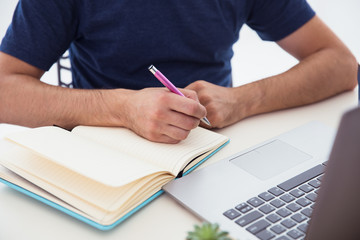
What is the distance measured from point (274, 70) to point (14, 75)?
7.14ft

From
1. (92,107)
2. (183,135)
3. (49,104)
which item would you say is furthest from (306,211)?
(49,104)

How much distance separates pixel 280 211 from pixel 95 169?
0.29 m

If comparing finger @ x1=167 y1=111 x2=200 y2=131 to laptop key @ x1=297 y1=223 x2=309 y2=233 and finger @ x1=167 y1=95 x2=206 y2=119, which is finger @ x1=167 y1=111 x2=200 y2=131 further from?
laptop key @ x1=297 y1=223 x2=309 y2=233

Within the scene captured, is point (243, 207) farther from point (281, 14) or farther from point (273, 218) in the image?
point (281, 14)

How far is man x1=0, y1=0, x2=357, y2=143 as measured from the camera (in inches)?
32.1

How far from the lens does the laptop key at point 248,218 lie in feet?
1.78

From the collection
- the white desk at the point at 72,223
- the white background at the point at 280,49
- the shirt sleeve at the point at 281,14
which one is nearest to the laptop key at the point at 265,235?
the white desk at the point at 72,223

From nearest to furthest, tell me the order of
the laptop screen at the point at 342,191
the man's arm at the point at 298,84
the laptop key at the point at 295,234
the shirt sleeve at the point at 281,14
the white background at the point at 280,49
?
the laptop screen at the point at 342,191
the laptop key at the point at 295,234
the man's arm at the point at 298,84
the shirt sleeve at the point at 281,14
the white background at the point at 280,49

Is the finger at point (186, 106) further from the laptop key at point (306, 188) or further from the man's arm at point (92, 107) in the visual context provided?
the laptop key at point (306, 188)

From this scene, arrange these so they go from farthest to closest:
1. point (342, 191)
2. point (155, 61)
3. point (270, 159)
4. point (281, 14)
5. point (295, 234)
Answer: point (281, 14)
point (155, 61)
point (270, 159)
point (295, 234)
point (342, 191)

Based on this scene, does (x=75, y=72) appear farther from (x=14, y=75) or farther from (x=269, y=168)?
(x=269, y=168)

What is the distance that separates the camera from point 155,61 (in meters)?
1.07

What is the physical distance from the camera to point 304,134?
816mm

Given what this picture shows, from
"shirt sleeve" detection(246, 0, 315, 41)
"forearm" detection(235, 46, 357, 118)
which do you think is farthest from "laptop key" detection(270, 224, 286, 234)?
"shirt sleeve" detection(246, 0, 315, 41)
